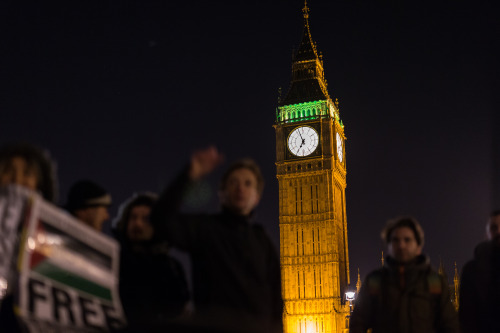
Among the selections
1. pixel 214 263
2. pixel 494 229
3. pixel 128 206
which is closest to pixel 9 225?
pixel 214 263

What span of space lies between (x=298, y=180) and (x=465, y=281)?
132 ft

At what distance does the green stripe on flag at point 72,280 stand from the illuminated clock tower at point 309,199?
41.4m

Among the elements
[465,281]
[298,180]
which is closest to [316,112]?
[298,180]

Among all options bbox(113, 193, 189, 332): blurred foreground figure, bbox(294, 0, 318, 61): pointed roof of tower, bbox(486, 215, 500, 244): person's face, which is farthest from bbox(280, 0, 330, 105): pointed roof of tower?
bbox(113, 193, 189, 332): blurred foreground figure

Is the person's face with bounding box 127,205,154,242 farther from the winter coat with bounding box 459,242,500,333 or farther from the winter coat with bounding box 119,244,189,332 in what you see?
the winter coat with bounding box 459,242,500,333

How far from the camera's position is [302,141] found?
45469mm

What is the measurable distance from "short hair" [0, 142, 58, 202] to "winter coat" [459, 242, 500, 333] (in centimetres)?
384

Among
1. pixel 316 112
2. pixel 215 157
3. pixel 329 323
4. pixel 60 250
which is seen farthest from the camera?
pixel 316 112

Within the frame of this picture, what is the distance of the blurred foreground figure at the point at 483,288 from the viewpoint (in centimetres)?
558

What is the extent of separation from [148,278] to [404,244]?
6.79 feet

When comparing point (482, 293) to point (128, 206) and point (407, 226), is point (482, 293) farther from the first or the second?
point (128, 206)

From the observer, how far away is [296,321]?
43.1 m

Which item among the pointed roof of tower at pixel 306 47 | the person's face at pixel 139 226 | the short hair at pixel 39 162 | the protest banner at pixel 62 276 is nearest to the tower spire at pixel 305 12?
the pointed roof of tower at pixel 306 47

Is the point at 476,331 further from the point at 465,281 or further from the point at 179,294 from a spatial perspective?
the point at 179,294
